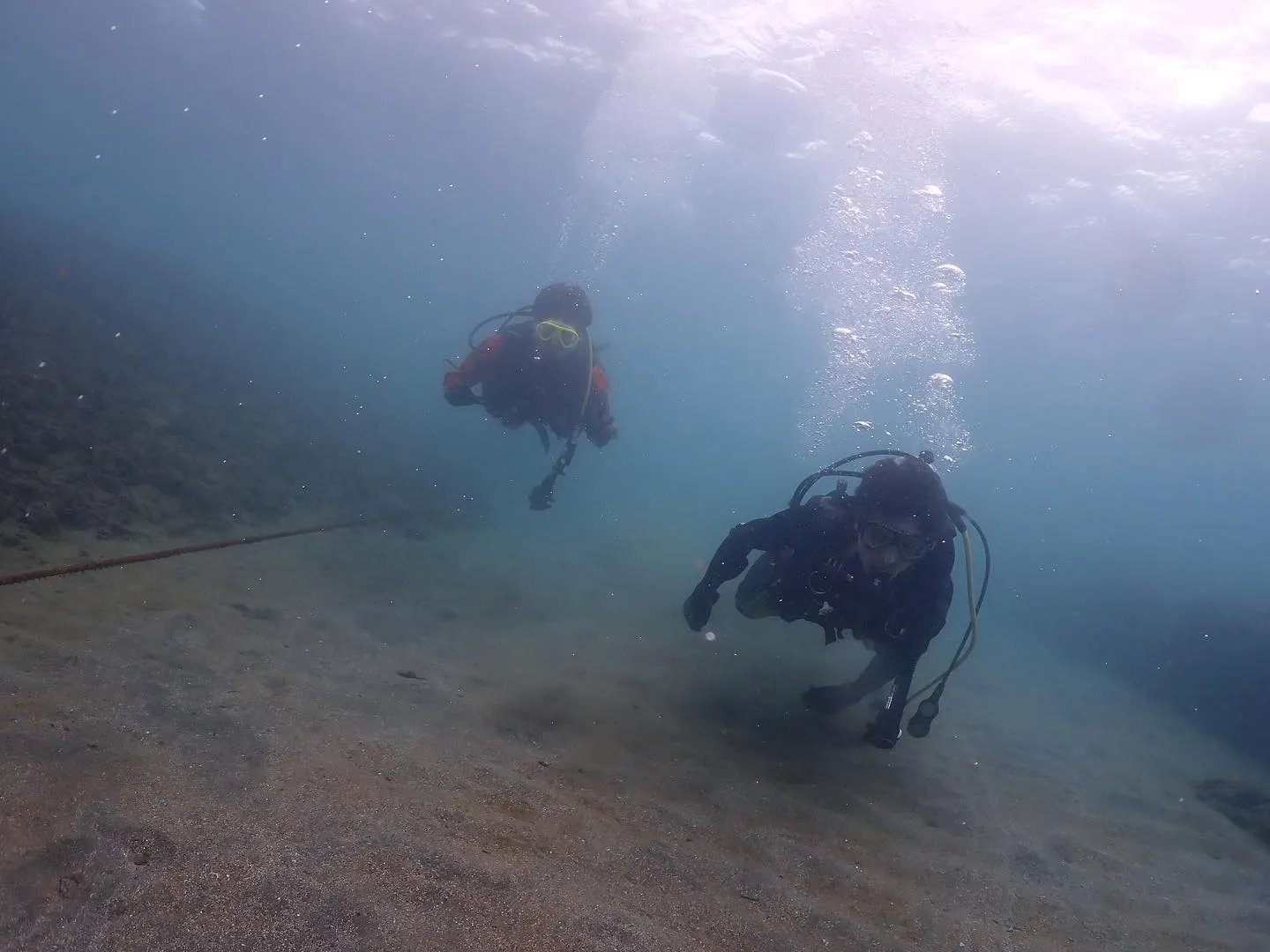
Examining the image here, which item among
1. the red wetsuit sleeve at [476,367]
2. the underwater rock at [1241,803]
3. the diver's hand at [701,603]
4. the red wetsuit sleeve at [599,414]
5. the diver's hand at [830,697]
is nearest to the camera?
the diver's hand at [701,603]

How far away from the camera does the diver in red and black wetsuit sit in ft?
28.1

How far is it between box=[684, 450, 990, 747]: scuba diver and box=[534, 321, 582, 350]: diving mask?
4182mm

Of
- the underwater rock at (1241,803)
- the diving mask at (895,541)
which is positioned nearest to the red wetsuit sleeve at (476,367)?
the diving mask at (895,541)

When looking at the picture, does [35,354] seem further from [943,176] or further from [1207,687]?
[1207,687]

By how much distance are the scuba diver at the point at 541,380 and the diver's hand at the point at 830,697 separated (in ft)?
13.8

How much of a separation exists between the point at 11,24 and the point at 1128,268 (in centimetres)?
5141

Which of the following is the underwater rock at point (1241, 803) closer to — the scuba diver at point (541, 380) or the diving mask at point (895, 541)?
the diving mask at point (895, 541)

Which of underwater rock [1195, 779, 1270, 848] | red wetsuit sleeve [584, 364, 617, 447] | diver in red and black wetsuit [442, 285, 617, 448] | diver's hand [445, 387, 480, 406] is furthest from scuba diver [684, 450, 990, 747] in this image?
diver's hand [445, 387, 480, 406]

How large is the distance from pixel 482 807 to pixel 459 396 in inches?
255

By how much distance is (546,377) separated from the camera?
29.3ft

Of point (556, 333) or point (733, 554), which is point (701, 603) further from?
point (556, 333)

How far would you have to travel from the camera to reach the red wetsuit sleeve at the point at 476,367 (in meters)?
8.42

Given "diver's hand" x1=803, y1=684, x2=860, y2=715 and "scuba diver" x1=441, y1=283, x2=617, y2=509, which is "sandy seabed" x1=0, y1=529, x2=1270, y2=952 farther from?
"scuba diver" x1=441, y1=283, x2=617, y2=509

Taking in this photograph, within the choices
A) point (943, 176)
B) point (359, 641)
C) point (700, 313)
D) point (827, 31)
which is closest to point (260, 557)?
point (359, 641)
